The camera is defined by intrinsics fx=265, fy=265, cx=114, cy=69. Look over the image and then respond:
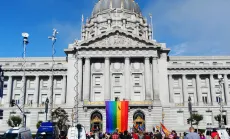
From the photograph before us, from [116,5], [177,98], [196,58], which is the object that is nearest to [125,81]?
[177,98]

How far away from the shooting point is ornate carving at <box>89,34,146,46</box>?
197 feet

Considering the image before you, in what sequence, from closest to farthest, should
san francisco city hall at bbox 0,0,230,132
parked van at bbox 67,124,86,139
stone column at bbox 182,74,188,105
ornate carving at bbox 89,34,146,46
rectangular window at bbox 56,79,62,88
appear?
parked van at bbox 67,124,86,139 < san francisco city hall at bbox 0,0,230,132 < ornate carving at bbox 89,34,146,46 < stone column at bbox 182,74,188,105 < rectangular window at bbox 56,79,62,88

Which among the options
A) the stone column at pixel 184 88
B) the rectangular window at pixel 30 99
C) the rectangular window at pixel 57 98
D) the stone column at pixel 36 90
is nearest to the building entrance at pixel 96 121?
the rectangular window at pixel 57 98

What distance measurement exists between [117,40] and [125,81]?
958 centimetres

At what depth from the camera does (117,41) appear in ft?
198

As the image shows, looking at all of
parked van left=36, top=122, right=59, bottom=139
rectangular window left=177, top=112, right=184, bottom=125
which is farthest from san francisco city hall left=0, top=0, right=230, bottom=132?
parked van left=36, top=122, right=59, bottom=139

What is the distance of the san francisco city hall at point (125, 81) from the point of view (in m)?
56.0

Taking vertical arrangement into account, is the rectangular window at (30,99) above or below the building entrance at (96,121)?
above

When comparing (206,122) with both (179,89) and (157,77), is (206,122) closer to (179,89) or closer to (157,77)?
(179,89)

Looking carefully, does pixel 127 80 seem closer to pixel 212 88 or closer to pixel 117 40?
pixel 117 40

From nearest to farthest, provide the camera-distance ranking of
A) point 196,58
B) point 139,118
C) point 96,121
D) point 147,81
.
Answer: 1. point 96,121
2. point 139,118
3. point 147,81
4. point 196,58

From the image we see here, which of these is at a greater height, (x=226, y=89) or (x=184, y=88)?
(x=184, y=88)

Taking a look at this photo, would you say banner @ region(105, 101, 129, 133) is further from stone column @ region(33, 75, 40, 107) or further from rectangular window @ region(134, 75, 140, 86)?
stone column @ region(33, 75, 40, 107)

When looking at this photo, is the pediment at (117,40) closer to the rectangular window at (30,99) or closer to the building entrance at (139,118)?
the building entrance at (139,118)
